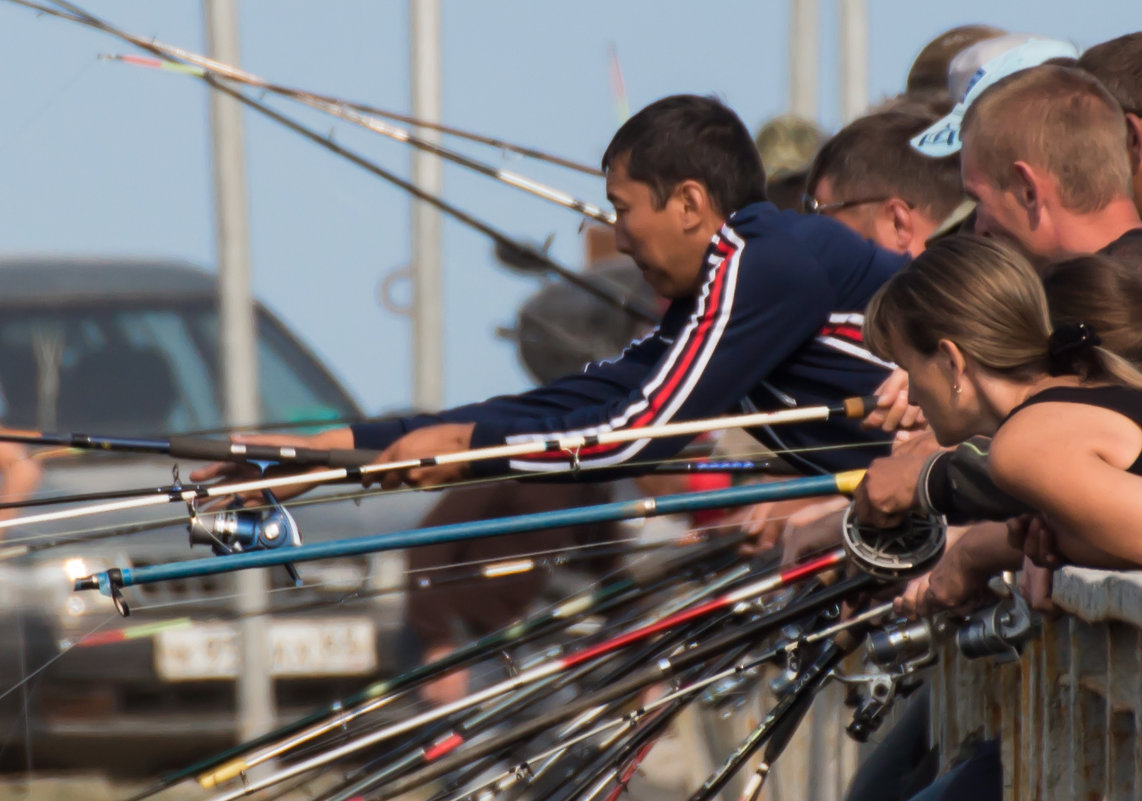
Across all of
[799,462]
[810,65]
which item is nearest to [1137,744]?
[799,462]

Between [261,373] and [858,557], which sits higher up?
[261,373]

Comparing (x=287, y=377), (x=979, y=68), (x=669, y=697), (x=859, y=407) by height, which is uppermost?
(x=979, y=68)

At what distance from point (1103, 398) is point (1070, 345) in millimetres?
81

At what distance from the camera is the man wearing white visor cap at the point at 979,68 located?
3574mm

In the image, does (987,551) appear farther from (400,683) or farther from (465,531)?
(400,683)

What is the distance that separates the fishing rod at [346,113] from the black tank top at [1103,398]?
217 cm

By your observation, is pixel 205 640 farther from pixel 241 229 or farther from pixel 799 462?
pixel 241 229

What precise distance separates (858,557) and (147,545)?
117 centimetres

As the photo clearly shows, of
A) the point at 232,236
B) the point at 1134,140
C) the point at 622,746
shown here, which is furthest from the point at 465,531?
the point at 232,236

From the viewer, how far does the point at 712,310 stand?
10.4 ft

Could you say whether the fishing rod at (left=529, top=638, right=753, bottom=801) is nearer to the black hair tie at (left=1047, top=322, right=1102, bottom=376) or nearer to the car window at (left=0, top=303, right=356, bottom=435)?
the black hair tie at (left=1047, top=322, right=1102, bottom=376)

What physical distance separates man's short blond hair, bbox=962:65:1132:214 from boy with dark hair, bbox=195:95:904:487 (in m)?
0.39

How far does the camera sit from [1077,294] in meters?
2.52

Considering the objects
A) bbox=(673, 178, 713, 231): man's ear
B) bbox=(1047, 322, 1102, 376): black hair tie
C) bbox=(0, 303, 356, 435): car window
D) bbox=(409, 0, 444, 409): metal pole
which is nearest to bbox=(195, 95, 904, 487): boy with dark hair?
bbox=(673, 178, 713, 231): man's ear
